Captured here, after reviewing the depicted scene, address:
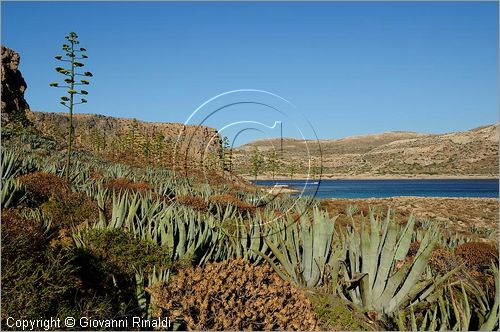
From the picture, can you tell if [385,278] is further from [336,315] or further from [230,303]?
[230,303]

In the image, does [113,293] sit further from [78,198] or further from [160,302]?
[78,198]

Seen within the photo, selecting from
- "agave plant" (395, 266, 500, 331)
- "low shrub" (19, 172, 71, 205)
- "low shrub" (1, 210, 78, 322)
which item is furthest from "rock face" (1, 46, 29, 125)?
"agave plant" (395, 266, 500, 331)

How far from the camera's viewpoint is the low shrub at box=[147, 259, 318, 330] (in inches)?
164

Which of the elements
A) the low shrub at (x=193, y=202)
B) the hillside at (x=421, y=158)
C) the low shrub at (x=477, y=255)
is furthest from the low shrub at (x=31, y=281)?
the hillside at (x=421, y=158)

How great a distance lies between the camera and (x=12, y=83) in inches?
2071

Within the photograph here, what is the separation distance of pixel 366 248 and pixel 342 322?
925 millimetres

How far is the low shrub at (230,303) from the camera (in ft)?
13.7

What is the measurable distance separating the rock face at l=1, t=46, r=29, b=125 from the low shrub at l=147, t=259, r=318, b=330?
4901 cm

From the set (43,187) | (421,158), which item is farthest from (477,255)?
(421,158)

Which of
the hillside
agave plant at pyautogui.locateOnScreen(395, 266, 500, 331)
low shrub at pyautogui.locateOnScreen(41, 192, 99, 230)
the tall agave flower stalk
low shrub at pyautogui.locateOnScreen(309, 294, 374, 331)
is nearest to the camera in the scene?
agave plant at pyautogui.locateOnScreen(395, 266, 500, 331)

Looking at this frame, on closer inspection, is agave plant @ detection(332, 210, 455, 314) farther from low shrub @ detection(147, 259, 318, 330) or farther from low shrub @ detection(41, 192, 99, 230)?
low shrub @ detection(41, 192, 99, 230)

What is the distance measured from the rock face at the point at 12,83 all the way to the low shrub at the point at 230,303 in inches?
1930

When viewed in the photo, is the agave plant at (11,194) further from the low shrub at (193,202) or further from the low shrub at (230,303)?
the low shrub at (230,303)

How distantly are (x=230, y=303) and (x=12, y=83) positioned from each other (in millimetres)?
57075
